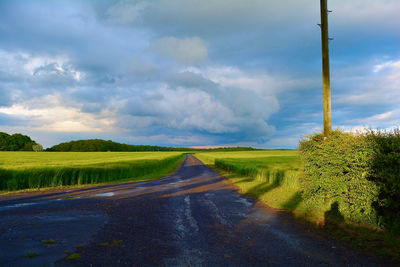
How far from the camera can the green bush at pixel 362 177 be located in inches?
269

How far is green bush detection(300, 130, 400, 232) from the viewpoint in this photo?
683cm

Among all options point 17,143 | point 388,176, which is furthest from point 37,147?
point 388,176

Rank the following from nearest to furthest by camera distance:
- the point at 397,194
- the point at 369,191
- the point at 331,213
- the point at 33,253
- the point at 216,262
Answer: the point at 216,262 < the point at 33,253 < the point at 397,194 < the point at 369,191 < the point at 331,213

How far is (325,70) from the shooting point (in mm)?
11672

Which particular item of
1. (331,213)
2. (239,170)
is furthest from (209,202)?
(239,170)

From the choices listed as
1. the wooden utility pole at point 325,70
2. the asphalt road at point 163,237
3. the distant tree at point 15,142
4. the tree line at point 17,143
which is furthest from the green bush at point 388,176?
the distant tree at point 15,142

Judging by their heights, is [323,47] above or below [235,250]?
above

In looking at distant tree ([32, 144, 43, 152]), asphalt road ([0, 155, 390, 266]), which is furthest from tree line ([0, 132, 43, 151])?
asphalt road ([0, 155, 390, 266])

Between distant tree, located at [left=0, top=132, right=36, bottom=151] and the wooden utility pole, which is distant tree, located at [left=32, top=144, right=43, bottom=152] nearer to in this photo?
distant tree, located at [left=0, top=132, right=36, bottom=151]

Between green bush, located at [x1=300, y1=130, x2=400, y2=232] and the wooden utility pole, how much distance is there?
1.54 meters

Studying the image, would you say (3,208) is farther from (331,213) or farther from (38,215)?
(331,213)

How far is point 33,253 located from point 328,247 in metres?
7.47

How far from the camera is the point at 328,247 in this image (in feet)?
20.5

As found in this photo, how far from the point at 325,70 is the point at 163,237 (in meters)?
10.6
